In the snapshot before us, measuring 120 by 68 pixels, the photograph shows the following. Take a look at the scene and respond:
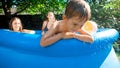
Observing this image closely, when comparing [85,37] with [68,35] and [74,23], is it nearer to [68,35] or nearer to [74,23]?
[68,35]

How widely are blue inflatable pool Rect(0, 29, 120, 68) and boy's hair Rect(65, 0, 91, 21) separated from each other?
1.05ft

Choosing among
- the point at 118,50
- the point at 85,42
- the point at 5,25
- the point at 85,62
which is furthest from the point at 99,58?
the point at 5,25

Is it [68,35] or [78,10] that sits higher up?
[78,10]

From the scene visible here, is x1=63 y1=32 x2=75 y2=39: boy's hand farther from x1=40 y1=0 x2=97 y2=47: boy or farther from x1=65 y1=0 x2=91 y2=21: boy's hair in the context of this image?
x1=65 y1=0 x2=91 y2=21: boy's hair

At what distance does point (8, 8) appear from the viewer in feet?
29.3

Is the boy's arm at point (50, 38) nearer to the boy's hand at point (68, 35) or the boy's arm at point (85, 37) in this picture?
the boy's hand at point (68, 35)

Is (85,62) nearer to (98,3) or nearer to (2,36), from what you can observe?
(2,36)

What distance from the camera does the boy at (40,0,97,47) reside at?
2682 mm

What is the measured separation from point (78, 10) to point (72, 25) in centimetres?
15

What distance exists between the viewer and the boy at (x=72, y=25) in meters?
2.68

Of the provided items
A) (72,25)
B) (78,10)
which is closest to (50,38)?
(72,25)

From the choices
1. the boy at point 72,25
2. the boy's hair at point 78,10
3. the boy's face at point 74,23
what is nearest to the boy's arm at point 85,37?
the boy at point 72,25

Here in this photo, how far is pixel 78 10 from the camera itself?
2678 mm

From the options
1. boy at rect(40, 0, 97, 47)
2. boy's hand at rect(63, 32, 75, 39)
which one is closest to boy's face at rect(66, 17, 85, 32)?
boy at rect(40, 0, 97, 47)
